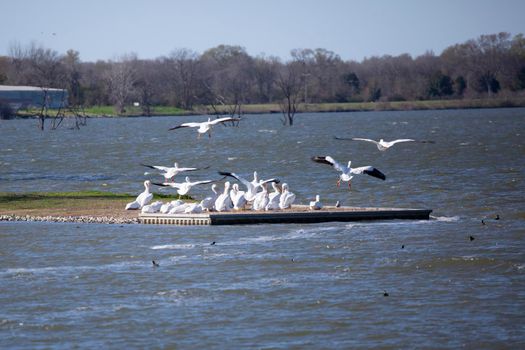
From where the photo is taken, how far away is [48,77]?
152 meters

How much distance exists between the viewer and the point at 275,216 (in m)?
29.5

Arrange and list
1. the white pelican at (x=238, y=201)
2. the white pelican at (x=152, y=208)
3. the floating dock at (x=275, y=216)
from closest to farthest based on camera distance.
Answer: the floating dock at (x=275, y=216)
the white pelican at (x=152, y=208)
the white pelican at (x=238, y=201)

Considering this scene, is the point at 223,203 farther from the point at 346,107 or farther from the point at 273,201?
the point at 346,107

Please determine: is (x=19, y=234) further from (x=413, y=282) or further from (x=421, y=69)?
(x=421, y=69)

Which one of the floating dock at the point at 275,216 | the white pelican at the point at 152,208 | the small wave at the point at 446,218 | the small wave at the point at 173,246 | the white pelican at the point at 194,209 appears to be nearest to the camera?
the small wave at the point at 173,246

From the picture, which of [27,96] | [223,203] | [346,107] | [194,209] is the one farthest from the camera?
[346,107]

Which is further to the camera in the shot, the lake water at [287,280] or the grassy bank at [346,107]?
the grassy bank at [346,107]

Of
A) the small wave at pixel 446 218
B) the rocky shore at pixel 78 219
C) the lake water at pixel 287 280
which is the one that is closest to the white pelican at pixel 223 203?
the lake water at pixel 287 280

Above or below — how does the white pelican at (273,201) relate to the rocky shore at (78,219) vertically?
above

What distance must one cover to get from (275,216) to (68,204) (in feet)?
22.3

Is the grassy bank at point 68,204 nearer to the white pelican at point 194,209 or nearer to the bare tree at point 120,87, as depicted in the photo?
the white pelican at point 194,209

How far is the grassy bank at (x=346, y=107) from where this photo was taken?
15300 centimetres

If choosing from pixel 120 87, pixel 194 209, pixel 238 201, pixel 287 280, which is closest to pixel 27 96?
pixel 120 87

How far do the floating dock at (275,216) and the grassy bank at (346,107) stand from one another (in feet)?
390
